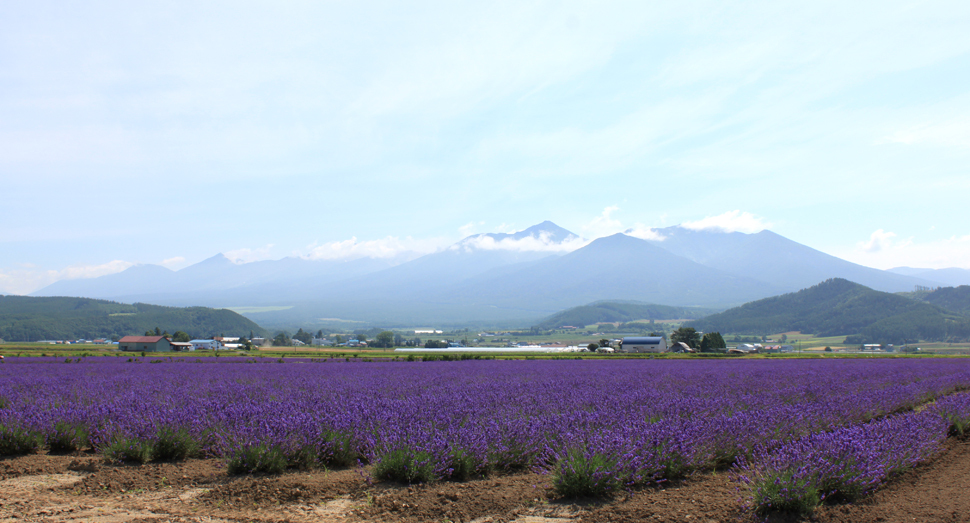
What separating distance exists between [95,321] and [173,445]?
170 meters

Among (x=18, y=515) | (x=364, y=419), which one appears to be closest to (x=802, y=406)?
(x=364, y=419)

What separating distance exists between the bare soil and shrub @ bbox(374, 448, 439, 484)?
0.46 ft

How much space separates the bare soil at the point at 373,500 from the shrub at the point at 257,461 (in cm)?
13

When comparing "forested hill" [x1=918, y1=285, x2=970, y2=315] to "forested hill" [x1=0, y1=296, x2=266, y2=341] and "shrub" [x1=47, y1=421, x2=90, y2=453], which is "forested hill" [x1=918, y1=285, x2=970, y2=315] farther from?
"forested hill" [x1=0, y1=296, x2=266, y2=341]

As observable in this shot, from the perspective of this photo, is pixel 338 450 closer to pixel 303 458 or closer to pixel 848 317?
pixel 303 458

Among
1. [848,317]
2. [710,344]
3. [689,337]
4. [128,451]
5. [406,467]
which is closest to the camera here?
[406,467]

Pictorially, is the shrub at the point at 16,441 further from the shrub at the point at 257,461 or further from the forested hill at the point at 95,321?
the forested hill at the point at 95,321

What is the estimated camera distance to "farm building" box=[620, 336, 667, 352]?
60.8 meters

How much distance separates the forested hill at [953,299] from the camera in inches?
5246

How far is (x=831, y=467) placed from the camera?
15.1 feet

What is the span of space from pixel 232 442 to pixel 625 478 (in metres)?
4.32

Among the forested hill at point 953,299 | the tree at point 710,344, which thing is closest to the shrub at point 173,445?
the tree at point 710,344

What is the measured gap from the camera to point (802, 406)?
27.0 ft

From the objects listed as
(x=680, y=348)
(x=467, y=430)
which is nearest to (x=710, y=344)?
(x=680, y=348)
